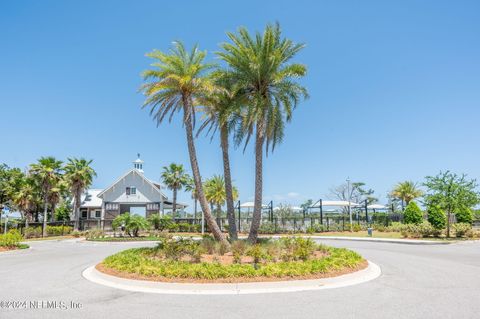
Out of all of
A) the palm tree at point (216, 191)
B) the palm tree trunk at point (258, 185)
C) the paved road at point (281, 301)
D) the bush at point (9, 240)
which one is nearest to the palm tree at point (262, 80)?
the palm tree trunk at point (258, 185)

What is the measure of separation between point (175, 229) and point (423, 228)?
27638mm

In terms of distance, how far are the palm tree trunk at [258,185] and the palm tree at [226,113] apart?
0.96m

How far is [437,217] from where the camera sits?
103 feet

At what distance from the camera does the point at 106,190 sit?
51.1m

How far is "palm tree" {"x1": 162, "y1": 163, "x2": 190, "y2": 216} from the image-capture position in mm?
52562

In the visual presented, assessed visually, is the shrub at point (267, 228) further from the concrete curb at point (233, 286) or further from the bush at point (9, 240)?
the concrete curb at point (233, 286)

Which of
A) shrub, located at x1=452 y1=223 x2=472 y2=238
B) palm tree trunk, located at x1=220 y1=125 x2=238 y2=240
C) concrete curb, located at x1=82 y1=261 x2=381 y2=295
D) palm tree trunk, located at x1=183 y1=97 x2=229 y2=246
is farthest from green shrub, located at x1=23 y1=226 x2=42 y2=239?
shrub, located at x1=452 y1=223 x2=472 y2=238

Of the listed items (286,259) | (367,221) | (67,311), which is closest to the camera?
(67,311)

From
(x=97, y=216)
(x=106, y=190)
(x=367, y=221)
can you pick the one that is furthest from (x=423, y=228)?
(x=97, y=216)

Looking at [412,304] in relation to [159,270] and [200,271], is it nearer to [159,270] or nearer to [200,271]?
Answer: [200,271]

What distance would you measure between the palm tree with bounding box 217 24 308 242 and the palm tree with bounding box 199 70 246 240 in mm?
537

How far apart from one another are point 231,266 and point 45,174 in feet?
127

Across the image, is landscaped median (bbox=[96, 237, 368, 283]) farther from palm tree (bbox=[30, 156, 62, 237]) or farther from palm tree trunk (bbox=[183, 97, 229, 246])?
palm tree (bbox=[30, 156, 62, 237])

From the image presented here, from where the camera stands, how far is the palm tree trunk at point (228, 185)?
18203mm
